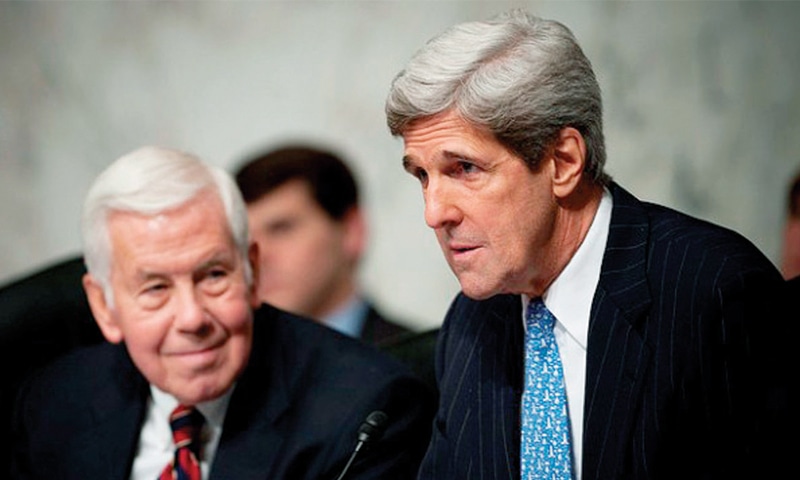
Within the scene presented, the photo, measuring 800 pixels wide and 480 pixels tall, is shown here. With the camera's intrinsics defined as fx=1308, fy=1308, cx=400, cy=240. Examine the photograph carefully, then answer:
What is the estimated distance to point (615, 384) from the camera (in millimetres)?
1923

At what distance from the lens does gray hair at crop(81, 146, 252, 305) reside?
247 cm

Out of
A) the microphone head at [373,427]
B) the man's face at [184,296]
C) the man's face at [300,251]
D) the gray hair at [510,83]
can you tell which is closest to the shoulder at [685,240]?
the gray hair at [510,83]

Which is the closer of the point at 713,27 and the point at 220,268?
the point at 220,268

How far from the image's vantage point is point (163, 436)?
262 centimetres

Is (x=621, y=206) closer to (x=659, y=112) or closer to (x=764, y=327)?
(x=764, y=327)

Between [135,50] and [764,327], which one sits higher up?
[135,50]

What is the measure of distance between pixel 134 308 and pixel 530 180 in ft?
3.02

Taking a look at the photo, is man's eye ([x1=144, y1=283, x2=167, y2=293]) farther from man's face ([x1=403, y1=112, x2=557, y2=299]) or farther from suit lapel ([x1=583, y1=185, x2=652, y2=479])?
suit lapel ([x1=583, y1=185, x2=652, y2=479])

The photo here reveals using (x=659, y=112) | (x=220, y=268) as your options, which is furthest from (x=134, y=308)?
(x=659, y=112)

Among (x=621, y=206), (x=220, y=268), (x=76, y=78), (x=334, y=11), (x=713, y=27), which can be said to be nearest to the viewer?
(x=621, y=206)

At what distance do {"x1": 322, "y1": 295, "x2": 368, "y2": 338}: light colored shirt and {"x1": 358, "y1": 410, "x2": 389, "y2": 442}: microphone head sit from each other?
5.77ft

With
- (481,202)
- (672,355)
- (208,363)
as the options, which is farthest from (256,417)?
(672,355)

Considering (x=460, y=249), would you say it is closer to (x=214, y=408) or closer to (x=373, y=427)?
(x=373, y=427)

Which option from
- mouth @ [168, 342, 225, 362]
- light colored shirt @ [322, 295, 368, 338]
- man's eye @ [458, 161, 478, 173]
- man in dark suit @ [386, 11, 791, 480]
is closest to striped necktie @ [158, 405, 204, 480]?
mouth @ [168, 342, 225, 362]
